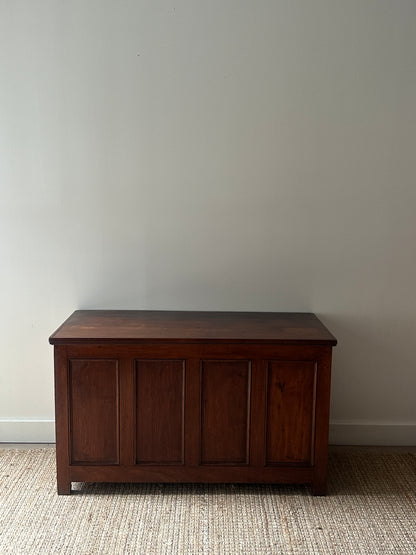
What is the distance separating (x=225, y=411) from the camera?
8.02ft

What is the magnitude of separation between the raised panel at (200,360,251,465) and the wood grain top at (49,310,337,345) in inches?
5.2

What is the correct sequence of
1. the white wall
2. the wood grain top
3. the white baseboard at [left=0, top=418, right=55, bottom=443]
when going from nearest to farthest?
the wood grain top → the white wall → the white baseboard at [left=0, top=418, right=55, bottom=443]

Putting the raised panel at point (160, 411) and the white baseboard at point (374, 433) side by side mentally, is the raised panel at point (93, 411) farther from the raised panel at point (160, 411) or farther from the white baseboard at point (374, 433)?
the white baseboard at point (374, 433)

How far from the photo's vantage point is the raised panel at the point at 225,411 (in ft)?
7.93

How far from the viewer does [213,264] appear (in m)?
2.83

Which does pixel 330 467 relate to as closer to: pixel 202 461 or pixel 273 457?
pixel 273 457

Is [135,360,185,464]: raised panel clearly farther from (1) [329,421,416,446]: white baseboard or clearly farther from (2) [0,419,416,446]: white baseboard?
(1) [329,421,416,446]: white baseboard

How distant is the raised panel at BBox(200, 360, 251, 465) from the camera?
2416mm

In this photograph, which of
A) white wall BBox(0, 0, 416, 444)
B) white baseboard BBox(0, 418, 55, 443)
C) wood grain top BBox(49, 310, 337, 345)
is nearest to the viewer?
wood grain top BBox(49, 310, 337, 345)

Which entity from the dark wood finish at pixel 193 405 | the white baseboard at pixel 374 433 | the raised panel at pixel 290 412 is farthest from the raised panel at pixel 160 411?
the white baseboard at pixel 374 433

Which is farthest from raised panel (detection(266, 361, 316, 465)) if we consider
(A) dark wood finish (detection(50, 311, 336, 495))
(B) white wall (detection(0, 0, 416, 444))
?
(B) white wall (detection(0, 0, 416, 444))

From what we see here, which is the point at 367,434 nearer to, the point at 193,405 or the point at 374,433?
the point at 374,433

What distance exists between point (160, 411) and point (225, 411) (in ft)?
0.87

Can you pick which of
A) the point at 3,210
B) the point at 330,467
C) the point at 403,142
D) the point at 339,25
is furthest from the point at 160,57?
the point at 330,467
